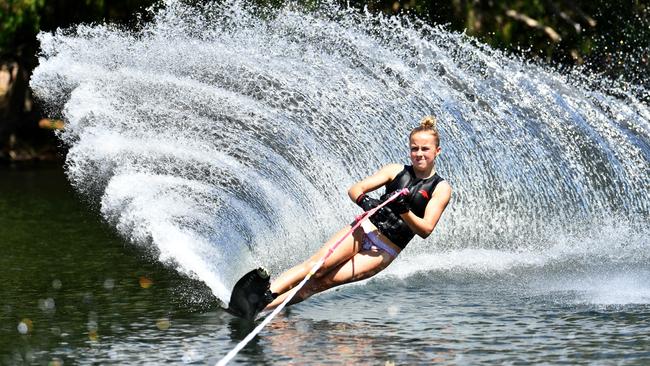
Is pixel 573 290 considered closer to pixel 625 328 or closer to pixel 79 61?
pixel 625 328

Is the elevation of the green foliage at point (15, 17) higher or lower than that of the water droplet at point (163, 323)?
higher

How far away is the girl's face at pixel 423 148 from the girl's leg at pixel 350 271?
2.18 feet

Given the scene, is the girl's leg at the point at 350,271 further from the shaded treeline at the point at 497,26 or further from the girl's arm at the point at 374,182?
the shaded treeline at the point at 497,26

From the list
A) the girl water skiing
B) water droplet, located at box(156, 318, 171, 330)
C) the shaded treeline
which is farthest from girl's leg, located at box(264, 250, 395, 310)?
the shaded treeline

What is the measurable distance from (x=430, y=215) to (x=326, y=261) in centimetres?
77

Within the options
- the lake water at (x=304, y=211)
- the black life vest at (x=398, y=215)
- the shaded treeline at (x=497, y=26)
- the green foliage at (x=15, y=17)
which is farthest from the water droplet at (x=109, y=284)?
the green foliage at (x=15, y=17)

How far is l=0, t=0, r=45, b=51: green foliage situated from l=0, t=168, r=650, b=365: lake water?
13904 millimetres

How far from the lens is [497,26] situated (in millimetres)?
26156

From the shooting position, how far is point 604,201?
14.8 m

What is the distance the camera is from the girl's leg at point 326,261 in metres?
8.71

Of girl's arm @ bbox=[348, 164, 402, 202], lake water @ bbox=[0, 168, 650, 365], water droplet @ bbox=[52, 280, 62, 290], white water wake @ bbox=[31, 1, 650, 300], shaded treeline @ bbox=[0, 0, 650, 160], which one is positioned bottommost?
lake water @ bbox=[0, 168, 650, 365]

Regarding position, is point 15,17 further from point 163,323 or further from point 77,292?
point 163,323

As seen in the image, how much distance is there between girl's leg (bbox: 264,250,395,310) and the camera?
350 inches

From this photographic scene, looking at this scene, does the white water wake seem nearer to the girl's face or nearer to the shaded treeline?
the girl's face
